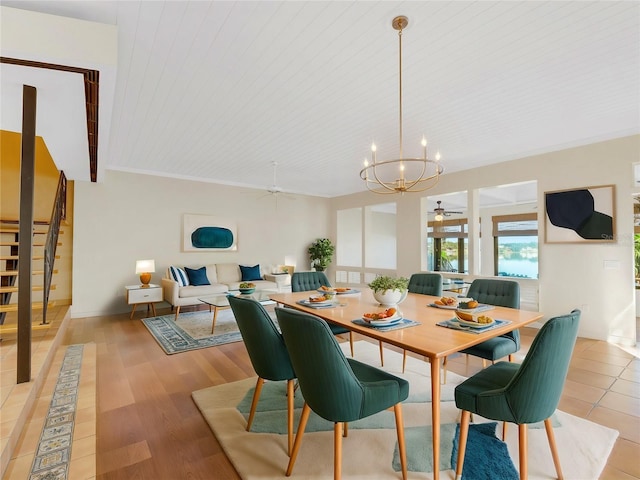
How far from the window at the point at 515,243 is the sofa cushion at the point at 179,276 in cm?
662

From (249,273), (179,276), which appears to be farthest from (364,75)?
(249,273)

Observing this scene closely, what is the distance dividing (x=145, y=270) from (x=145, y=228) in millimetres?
823

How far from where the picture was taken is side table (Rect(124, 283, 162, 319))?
5109 millimetres

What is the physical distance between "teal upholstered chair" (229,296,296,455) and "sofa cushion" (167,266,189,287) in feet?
13.1

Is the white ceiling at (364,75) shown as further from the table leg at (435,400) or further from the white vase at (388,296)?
the table leg at (435,400)

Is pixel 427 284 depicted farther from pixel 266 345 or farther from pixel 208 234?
pixel 208 234

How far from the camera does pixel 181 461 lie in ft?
5.85

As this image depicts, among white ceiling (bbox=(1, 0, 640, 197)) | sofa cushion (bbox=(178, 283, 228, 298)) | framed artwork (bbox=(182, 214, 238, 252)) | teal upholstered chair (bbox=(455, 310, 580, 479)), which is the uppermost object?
white ceiling (bbox=(1, 0, 640, 197))

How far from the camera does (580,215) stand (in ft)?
13.6

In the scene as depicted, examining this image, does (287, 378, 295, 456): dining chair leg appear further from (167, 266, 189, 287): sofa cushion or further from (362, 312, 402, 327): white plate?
(167, 266, 189, 287): sofa cushion

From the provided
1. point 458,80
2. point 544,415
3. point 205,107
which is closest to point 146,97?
point 205,107

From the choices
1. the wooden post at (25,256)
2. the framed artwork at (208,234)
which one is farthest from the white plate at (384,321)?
the framed artwork at (208,234)

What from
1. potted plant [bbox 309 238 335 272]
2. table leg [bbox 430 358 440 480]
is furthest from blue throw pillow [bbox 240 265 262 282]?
table leg [bbox 430 358 440 480]

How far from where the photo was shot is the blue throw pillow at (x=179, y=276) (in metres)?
5.51
